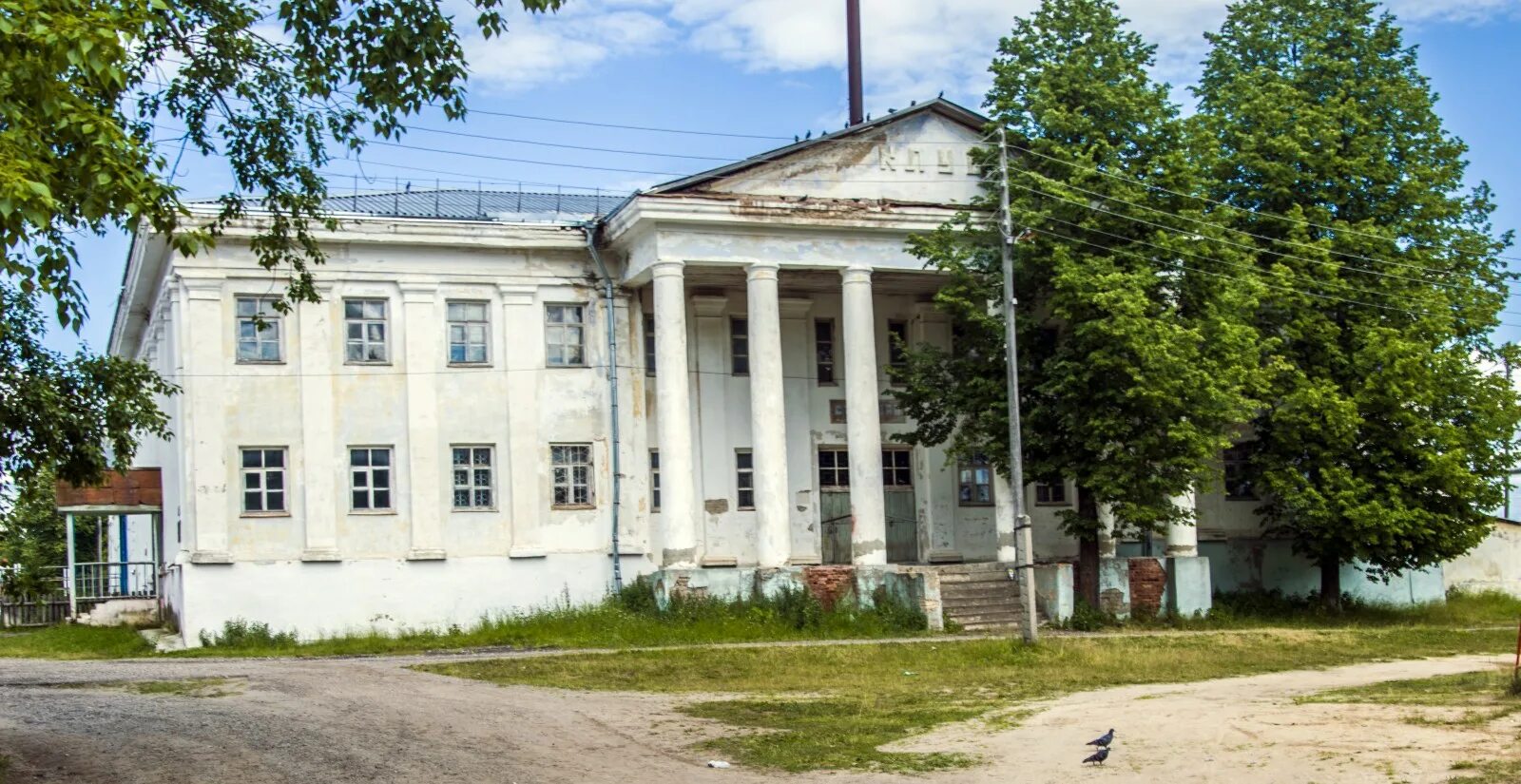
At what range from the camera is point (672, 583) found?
2778 centimetres

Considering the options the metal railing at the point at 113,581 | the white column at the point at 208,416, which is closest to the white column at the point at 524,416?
the white column at the point at 208,416

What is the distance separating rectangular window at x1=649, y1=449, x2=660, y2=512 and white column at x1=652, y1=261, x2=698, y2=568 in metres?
1.92

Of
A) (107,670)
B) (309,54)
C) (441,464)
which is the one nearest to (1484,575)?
(441,464)

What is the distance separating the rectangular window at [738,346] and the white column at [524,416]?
3846 mm

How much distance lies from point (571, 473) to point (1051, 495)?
10344mm

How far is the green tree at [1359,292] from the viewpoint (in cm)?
3000

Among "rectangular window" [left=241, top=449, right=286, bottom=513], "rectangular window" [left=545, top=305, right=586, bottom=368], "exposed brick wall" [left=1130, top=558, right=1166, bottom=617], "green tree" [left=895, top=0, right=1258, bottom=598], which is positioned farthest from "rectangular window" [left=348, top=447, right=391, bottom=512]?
"exposed brick wall" [left=1130, top=558, right=1166, bottom=617]

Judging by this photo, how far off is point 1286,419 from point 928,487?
701cm

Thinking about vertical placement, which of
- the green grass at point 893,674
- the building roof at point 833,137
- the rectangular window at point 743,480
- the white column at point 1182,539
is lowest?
the green grass at point 893,674

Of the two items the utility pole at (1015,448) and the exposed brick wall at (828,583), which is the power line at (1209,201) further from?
the exposed brick wall at (828,583)

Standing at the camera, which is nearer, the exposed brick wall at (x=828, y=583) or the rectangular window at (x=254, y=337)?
the exposed brick wall at (x=828, y=583)

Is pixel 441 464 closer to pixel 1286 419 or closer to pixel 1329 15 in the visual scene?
pixel 1286 419

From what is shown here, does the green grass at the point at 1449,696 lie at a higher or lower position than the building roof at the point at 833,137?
lower

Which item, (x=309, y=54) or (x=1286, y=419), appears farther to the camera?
(x=1286, y=419)
